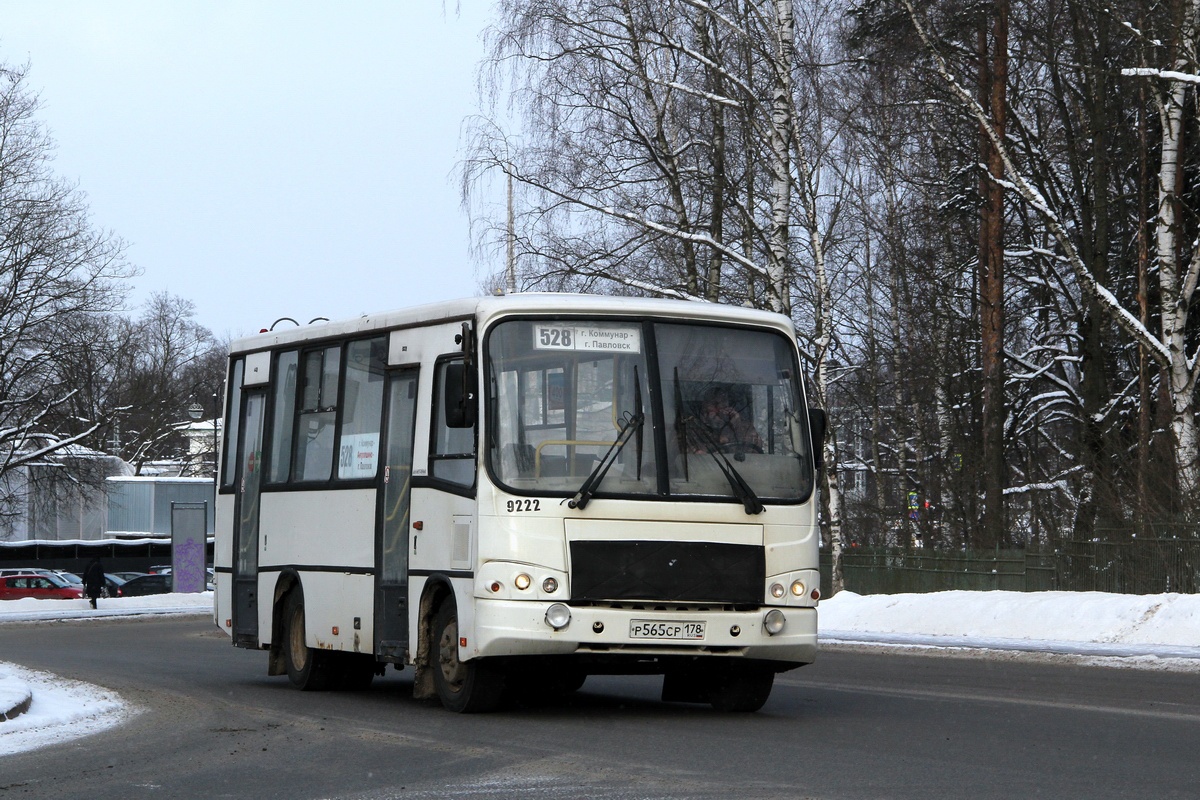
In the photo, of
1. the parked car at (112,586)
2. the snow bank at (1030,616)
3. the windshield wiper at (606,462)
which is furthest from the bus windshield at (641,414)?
the parked car at (112,586)

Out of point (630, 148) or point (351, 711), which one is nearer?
point (351, 711)

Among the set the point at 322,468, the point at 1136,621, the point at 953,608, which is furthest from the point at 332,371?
the point at 953,608

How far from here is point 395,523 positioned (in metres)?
14.4

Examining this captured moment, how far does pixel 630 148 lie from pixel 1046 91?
861 cm

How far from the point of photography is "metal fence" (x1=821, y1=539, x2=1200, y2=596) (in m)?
28.4

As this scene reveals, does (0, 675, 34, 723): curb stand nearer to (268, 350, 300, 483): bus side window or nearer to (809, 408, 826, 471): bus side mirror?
(268, 350, 300, 483): bus side window

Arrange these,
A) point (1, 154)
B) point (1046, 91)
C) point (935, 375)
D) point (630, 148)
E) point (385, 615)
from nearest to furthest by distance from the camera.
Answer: point (385, 615) → point (630, 148) → point (1046, 91) → point (935, 375) → point (1, 154)

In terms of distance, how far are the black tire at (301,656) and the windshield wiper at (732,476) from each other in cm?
482

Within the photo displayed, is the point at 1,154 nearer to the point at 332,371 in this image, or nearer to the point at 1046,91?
the point at 1046,91

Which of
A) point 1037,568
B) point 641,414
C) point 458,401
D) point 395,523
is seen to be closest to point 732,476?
point 641,414

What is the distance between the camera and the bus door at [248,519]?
17.3m

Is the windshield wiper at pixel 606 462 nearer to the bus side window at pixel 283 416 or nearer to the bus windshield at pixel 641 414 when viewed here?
the bus windshield at pixel 641 414

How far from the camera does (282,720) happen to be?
13547 millimetres

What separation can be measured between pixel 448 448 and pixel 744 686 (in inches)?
115
